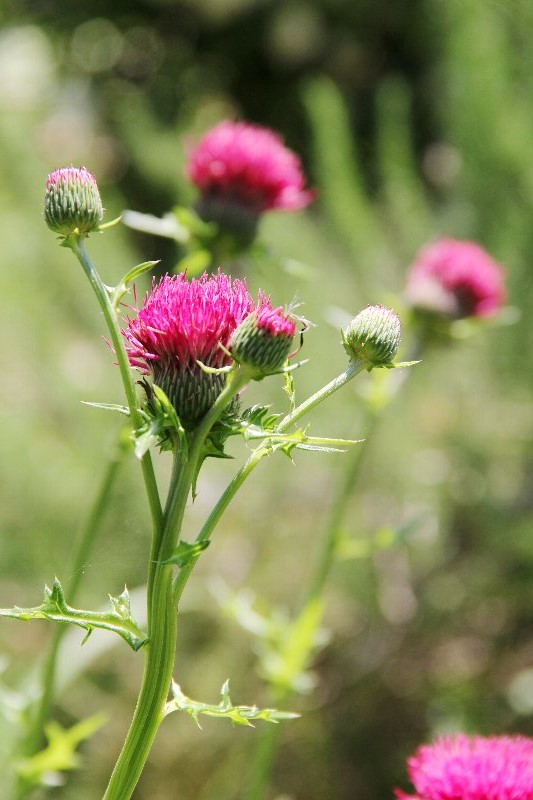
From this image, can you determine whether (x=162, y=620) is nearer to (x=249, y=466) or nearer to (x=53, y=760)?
(x=249, y=466)

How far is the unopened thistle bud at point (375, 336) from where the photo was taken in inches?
26.0

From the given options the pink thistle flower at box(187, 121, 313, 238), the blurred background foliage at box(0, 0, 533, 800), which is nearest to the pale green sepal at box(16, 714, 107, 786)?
the pink thistle flower at box(187, 121, 313, 238)

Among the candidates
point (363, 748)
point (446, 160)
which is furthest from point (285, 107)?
point (363, 748)

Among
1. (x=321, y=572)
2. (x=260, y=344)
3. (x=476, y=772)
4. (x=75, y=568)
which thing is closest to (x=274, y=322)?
(x=260, y=344)

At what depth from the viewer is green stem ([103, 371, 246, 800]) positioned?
623 mm

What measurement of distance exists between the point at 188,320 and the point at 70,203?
128 mm

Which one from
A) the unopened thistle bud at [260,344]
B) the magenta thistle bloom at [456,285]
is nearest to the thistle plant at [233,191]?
the magenta thistle bloom at [456,285]

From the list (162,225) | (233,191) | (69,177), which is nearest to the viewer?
(69,177)

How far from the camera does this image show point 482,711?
2264 millimetres

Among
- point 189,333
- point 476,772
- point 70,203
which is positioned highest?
point 70,203

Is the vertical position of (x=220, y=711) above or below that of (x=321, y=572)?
below

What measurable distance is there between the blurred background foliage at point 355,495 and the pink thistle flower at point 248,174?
0.56 m

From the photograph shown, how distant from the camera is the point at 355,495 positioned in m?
2.85

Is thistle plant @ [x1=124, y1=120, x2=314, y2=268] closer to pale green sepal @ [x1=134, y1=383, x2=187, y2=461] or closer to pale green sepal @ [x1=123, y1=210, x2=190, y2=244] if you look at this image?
pale green sepal @ [x1=123, y1=210, x2=190, y2=244]
